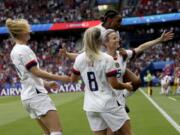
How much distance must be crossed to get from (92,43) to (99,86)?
22.9 inches

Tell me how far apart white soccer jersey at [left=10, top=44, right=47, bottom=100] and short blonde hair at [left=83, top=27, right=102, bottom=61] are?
39.2 inches

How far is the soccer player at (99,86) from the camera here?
22.0 feet

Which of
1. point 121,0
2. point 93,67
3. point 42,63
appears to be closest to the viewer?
point 93,67

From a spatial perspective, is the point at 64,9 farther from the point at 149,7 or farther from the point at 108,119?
the point at 108,119

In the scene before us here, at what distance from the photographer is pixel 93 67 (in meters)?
6.77

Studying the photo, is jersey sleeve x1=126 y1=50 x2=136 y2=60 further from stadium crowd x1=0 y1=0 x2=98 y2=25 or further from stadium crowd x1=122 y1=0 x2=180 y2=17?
stadium crowd x1=0 y1=0 x2=98 y2=25

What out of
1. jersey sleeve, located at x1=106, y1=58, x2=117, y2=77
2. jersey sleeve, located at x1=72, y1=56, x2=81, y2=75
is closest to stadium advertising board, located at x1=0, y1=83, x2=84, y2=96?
jersey sleeve, located at x1=72, y1=56, x2=81, y2=75

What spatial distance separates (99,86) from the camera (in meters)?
6.84

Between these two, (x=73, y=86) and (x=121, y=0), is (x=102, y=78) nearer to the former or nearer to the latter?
(x=73, y=86)

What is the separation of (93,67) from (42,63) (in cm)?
4209

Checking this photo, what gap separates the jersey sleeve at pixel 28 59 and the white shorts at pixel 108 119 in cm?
109

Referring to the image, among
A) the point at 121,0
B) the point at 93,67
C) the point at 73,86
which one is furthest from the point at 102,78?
the point at 121,0

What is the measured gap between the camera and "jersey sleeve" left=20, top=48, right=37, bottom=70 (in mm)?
7316

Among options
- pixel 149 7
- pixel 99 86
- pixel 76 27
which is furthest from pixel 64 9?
pixel 99 86
